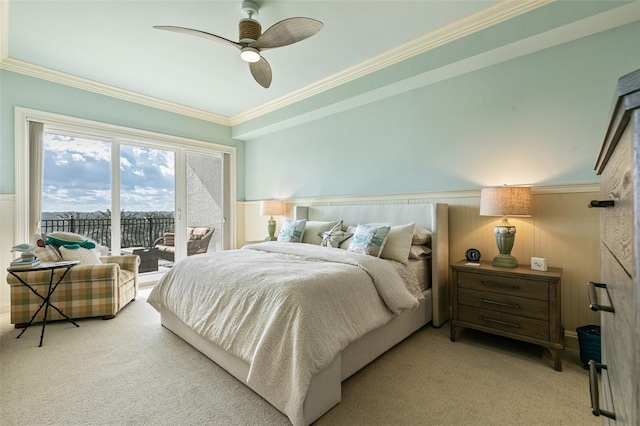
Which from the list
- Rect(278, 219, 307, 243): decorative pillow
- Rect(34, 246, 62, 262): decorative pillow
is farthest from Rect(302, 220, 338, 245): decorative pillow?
Rect(34, 246, 62, 262): decorative pillow

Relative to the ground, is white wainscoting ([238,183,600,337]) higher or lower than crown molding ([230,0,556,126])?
lower

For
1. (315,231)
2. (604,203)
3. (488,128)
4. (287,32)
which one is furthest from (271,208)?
(604,203)

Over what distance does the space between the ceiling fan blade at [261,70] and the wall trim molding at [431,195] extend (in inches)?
72.7

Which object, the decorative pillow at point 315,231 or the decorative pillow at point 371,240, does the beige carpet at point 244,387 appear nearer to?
the decorative pillow at point 371,240

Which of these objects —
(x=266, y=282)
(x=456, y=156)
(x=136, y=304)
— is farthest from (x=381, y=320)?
(x=136, y=304)

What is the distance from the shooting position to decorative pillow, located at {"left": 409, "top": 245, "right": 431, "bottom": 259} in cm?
281

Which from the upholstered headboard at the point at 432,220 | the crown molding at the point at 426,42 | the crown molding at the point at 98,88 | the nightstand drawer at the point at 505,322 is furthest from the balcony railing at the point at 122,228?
the nightstand drawer at the point at 505,322

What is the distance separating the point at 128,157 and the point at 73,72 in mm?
1196

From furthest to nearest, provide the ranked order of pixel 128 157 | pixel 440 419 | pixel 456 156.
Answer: pixel 128 157 → pixel 456 156 → pixel 440 419

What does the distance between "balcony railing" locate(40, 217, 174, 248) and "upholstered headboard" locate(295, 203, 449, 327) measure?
2.89 m

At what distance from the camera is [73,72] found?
359cm

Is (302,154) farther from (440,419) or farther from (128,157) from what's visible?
(440,419)

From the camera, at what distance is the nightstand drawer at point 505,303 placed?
2.17 m

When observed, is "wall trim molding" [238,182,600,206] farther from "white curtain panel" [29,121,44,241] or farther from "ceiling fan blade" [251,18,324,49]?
"white curtain panel" [29,121,44,241]
